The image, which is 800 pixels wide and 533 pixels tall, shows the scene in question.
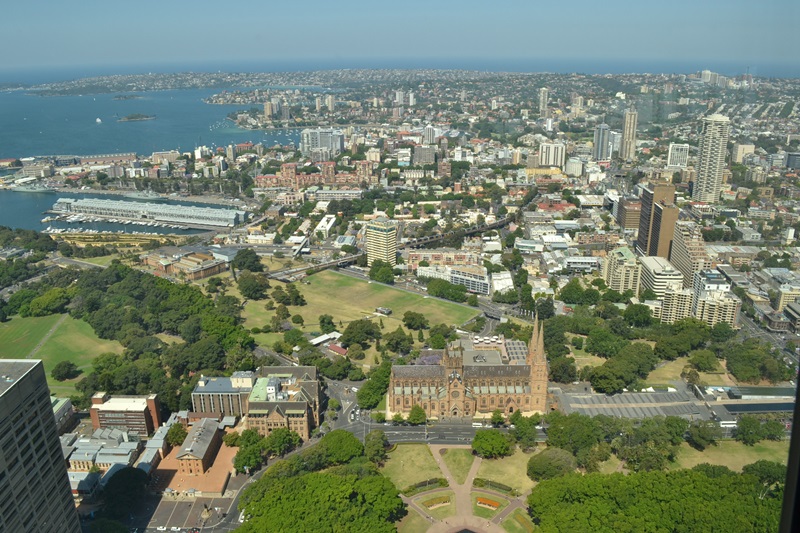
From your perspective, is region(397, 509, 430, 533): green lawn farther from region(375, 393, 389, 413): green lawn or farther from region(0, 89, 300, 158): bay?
region(0, 89, 300, 158): bay

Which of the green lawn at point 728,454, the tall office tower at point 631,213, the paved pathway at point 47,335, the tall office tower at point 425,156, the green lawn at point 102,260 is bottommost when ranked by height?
the green lawn at point 728,454

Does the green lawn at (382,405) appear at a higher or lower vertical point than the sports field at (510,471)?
higher

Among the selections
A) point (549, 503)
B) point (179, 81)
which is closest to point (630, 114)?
point (549, 503)

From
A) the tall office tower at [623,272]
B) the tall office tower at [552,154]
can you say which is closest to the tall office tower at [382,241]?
the tall office tower at [623,272]

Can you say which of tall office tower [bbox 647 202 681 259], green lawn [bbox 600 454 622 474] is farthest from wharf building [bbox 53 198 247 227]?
green lawn [bbox 600 454 622 474]

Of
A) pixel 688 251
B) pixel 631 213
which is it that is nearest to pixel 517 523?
pixel 688 251

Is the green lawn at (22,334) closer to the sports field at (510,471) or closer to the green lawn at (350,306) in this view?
the green lawn at (350,306)
